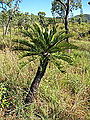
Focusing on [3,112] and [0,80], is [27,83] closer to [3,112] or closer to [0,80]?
[0,80]

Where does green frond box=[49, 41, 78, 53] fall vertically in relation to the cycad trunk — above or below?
above

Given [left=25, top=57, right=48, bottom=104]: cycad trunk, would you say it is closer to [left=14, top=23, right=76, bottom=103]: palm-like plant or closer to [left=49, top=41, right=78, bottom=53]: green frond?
[left=14, top=23, right=76, bottom=103]: palm-like plant

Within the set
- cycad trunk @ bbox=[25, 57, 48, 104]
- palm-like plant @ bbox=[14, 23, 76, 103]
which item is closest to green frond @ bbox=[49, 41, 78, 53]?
palm-like plant @ bbox=[14, 23, 76, 103]

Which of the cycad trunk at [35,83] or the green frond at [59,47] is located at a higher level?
the green frond at [59,47]

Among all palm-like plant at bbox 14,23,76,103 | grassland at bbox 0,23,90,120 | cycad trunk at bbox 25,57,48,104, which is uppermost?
palm-like plant at bbox 14,23,76,103

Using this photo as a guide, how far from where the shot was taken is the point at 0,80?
3.88 metres

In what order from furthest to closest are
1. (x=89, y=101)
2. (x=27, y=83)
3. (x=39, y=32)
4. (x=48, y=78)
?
(x=48, y=78), (x=27, y=83), (x=89, y=101), (x=39, y=32)

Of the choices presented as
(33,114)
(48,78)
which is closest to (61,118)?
(33,114)

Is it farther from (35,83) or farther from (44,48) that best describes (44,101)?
(44,48)

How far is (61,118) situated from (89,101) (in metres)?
0.89

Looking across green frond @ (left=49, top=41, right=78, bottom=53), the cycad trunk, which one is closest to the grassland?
the cycad trunk

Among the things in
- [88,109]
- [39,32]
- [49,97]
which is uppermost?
[39,32]

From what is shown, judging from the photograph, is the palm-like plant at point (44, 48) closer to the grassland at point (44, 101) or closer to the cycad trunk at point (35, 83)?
the cycad trunk at point (35, 83)

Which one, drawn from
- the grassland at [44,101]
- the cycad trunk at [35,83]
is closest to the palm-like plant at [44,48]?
the cycad trunk at [35,83]
